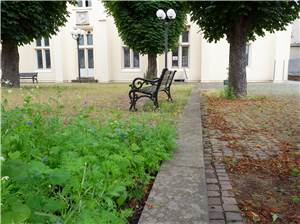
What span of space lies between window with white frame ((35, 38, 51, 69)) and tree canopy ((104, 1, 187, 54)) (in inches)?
425

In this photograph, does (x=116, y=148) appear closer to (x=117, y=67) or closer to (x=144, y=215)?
(x=144, y=215)

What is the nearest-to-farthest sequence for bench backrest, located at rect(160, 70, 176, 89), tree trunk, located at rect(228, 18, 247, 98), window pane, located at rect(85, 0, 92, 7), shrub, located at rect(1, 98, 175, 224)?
shrub, located at rect(1, 98, 175, 224) < bench backrest, located at rect(160, 70, 176, 89) < tree trunk, located at rect(228, 18, 247, 98) < window pane, located at rect(85, 0, 92, 7)

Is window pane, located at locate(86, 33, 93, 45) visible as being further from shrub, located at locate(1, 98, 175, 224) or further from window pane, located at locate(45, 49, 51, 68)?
shrub, located at locate(1, 98, 175, 224)

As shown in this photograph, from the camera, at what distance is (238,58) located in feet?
36.2

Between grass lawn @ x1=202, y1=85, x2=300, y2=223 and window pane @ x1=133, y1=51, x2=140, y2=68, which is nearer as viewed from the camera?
grass lawn @ x1=202, y1=85, x2=300, y2=223

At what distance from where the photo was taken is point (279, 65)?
2397 centimetres

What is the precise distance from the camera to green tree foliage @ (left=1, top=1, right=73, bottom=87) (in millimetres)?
13406

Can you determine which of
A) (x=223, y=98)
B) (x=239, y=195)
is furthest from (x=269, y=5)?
(x=239, y=195)

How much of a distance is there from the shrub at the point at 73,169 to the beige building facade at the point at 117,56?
21580 mm

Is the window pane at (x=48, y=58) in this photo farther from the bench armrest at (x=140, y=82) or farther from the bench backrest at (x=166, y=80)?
the bench armrest at (x=140, y=82)

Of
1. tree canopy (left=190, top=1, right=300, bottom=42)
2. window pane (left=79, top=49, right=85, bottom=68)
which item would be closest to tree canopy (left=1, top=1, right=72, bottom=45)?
tree canopy (left=190, top=1, right=300, bottom=42)

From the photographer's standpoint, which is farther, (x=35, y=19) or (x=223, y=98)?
(x=35, y=19)

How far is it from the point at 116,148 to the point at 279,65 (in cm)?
2347

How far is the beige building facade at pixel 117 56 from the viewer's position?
24297mm
